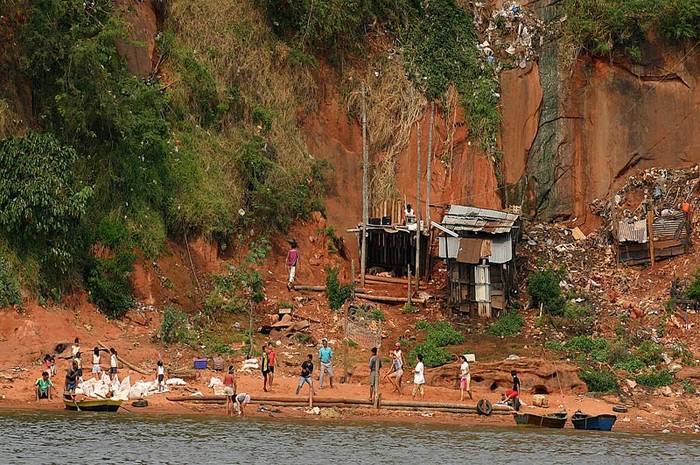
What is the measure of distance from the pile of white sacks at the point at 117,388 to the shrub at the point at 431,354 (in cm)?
572

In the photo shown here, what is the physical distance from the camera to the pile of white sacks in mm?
30266

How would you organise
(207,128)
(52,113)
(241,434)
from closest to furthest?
(241,434) < (52,113) < (207,128)

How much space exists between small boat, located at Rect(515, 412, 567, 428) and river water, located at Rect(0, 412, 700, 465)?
0.66 feet

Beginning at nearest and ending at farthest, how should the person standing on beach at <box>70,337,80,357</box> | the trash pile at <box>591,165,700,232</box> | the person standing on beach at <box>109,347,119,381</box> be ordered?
1. the person standing on beach at <box>109,347,119,381</box>
2. the person standing on beach at <box>70,337,80,357</box>
3. the trash pile at <box>591,165,700,232</box>

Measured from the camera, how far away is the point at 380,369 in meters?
32.9

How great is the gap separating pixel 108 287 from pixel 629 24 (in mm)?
15190

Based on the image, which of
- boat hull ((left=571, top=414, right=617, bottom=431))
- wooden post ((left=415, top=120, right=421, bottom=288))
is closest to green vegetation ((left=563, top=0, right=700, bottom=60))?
wooden post ((left=415, top=120, right=421, bottom=288))

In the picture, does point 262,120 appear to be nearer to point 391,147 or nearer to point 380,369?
point 391,147

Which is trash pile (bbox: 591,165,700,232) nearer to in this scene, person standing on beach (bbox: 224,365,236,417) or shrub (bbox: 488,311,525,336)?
shrub (bbox: 488,311,525,336)

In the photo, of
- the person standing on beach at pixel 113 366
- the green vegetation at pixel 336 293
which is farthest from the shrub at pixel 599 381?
the person standing on beach at pixel 113 366

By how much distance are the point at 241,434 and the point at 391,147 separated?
13.1 meters

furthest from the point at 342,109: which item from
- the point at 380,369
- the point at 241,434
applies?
the point at 241,434

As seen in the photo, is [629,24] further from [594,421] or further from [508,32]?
[594,421]

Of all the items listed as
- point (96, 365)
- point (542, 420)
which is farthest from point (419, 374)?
point (96, 365)
